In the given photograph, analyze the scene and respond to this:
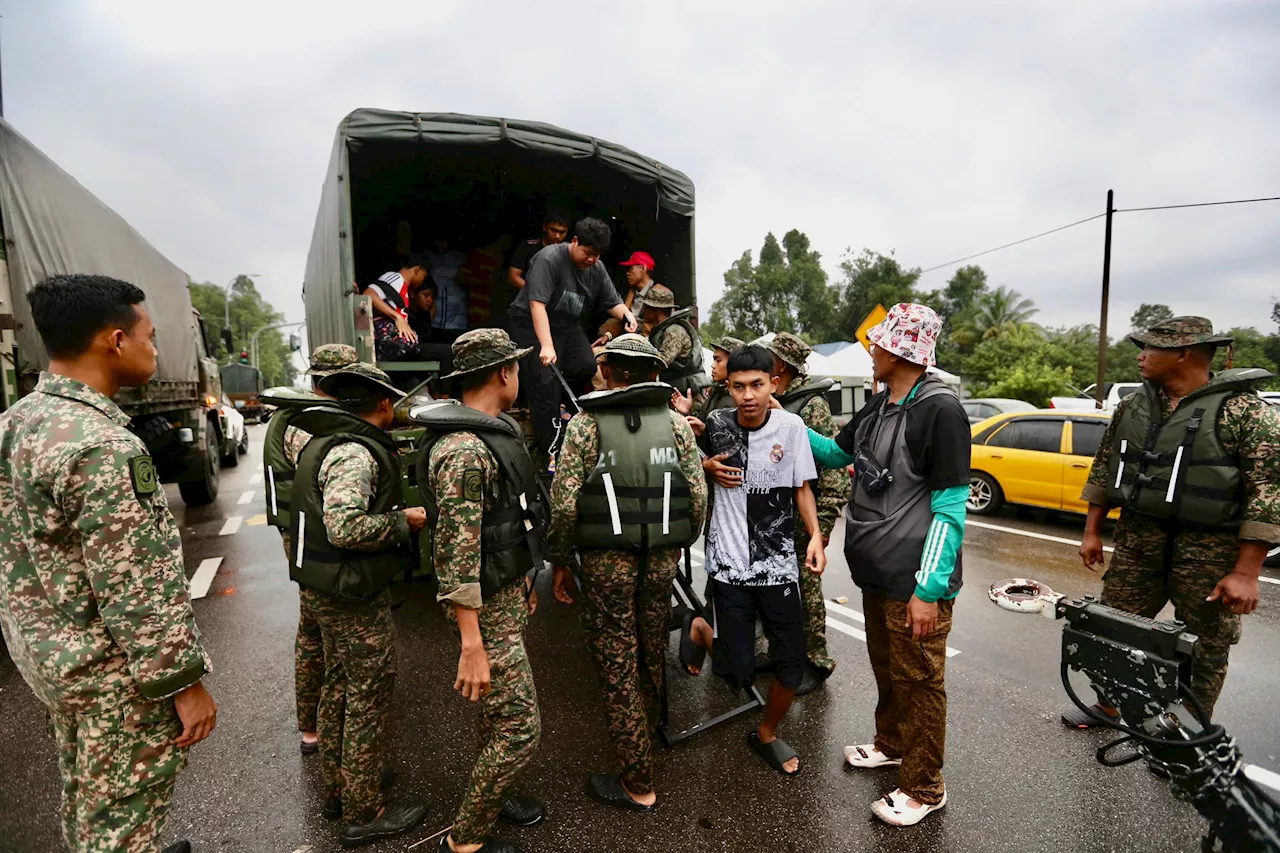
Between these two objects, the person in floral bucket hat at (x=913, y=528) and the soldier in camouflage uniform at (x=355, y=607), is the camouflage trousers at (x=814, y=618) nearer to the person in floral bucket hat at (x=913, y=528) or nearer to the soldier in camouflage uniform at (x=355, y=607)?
the person in floral bucket hat at (x=913, y=528)

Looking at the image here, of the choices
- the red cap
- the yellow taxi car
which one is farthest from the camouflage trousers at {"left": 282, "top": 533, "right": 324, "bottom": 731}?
the yellow taxi car

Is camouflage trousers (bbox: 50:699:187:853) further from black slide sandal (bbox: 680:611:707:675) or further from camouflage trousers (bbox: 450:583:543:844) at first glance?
black slide sandal (bbox: 680:611:707:675)

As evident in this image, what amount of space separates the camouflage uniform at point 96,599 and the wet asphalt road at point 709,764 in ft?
3.25

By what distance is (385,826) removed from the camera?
2.40m

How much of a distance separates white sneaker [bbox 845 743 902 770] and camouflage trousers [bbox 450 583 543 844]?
1539 millimetres

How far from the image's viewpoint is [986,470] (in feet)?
25.7

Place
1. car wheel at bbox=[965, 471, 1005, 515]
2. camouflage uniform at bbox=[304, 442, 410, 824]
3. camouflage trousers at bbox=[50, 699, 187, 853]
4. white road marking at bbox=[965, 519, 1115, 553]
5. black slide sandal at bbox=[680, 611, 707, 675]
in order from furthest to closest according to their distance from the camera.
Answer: car wheel at bbox=[965, 471, 1005, 515] → white road marking at bbox=[965, 519, 1115, 553] → black slide sandal at bbox=[680, 611, 707, 675] → camouflage uniform at bbox=[304, 442, 410, 824] → camouflage trousers at bbox=[50, 699, 187, 853]

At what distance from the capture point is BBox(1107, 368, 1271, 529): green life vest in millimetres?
2564

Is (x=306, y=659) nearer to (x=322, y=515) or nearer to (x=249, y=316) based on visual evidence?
(x=322, y=515)

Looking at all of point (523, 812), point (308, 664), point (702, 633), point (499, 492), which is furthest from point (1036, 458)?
point (308, 664)

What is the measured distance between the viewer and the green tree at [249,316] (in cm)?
6450

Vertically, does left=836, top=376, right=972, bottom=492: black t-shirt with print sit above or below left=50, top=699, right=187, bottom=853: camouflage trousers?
above

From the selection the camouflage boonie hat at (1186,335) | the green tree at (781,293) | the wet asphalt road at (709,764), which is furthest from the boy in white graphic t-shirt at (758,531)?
the green tree at (781,293)

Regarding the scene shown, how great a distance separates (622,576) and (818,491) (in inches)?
66.8
